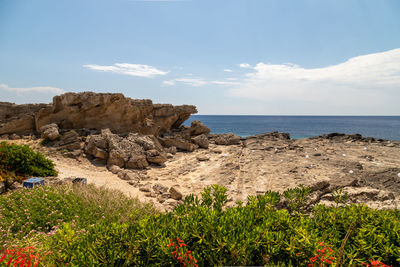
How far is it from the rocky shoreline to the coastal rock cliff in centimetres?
6

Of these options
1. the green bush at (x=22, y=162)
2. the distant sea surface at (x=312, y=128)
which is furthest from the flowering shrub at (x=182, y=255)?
the distant sea surface at (x=312, y=128)

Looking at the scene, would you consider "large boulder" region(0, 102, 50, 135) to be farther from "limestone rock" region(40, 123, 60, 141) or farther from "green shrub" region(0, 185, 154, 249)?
"green shrub" region(0, 185, 154, 249)

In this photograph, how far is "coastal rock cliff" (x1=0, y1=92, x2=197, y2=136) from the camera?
16344mm

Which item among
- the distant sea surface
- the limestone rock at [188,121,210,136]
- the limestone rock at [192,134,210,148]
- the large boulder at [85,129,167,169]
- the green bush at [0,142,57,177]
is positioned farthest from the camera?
the distant sea surface

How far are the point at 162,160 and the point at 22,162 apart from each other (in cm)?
760

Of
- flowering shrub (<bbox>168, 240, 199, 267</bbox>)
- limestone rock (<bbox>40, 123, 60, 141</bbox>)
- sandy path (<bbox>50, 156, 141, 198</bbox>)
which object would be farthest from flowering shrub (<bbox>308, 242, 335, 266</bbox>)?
limestone rock (<bbox>40, 123, 60, 141</bbox>)

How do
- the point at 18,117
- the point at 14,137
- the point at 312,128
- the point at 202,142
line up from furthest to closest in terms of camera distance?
1. the point at 312,128
2. the point at 202,142
3. the point at 18,117
4. the point at 14,137

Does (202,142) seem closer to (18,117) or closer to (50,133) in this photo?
(50,133)

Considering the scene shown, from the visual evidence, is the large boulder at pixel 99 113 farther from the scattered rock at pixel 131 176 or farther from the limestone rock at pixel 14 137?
the scattered rock at pixel 131 176

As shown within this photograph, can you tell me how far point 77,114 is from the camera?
16.8 metres

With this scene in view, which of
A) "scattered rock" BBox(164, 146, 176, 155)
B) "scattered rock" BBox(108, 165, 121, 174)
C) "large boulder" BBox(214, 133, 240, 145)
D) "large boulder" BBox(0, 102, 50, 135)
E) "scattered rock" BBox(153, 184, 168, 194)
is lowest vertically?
"scattered rock" BBox(153, 184, 168, 194)

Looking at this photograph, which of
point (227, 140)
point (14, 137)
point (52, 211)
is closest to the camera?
point (52, 211)

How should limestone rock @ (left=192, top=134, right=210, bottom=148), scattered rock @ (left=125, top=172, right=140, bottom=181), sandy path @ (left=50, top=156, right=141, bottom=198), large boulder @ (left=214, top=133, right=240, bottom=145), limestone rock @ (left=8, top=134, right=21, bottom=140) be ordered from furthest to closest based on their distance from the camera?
1. large boulder @ (left=214, top=133, right=240, bottom=145)
2. limestone rock @ (left=192, top=134, right=210, bottom=148)
3. limestone rock @ (left=8, top=134, right=21, bottom=140)
4. scattered rock @ (left=125, top=172, right=140, bottom=181)
5. sandy path @ (left=50, top=156, right=141, bottom=198)

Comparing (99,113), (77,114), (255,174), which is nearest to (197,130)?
(99,113)
